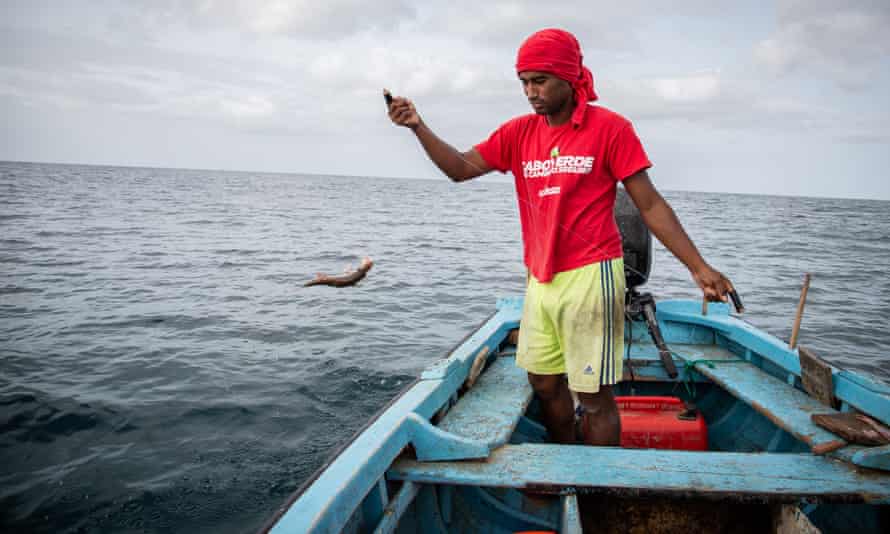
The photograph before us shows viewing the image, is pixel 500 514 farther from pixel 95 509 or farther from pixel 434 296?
pixel 434 296

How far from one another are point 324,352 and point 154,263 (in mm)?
8188

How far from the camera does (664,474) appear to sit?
7.14ft

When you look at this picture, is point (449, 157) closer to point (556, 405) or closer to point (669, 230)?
point (669, 230)

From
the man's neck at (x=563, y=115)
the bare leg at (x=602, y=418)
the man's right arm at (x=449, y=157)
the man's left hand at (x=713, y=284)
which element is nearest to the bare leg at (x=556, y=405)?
the bare leg at (x=602, y=418)

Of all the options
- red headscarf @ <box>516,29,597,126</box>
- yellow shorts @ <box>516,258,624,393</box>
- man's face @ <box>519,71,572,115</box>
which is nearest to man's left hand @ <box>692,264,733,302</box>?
yellow shorts @ <box>516,258,624,393</box>

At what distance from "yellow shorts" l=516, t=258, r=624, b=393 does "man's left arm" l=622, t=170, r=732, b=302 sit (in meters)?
0.26

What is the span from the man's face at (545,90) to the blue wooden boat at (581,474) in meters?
1.50

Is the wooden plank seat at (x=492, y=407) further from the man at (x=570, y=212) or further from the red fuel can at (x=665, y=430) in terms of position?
the red fuel can at (x=665, y=430)

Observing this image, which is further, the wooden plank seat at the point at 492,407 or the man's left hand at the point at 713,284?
the wooden plank seat at the point at 492,407

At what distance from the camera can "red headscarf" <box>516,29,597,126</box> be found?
7.12 ft

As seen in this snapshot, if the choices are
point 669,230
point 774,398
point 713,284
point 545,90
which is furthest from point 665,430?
point 545,90

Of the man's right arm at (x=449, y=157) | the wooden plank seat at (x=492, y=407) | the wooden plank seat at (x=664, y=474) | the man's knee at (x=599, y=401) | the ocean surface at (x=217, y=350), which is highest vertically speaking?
the man's right arm at (x=449, y=157)

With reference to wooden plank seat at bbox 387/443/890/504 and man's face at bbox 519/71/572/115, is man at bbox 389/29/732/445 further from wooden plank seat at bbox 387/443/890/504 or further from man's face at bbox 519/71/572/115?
wooden plank seat at bbox 387/443/890/504

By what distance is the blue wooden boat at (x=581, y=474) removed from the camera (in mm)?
2068
